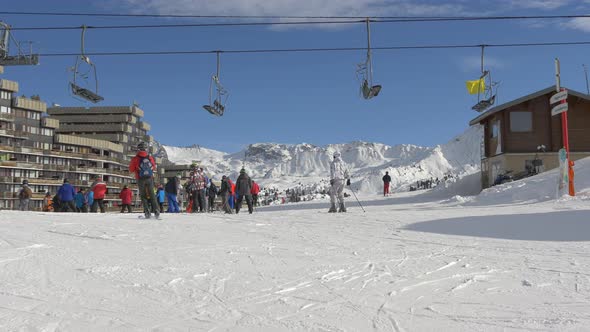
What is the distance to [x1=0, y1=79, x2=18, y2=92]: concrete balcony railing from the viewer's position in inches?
2472

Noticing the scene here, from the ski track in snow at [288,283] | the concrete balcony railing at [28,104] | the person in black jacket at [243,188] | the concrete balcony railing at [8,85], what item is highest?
the concrete balcony railing at [8,85]

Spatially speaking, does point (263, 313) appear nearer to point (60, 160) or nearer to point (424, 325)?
point (424, 325)

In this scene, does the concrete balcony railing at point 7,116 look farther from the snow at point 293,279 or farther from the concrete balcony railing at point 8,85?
the snow at point 293,279

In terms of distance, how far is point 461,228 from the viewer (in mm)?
9828

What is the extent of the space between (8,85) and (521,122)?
2273 inches

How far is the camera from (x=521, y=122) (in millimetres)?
29922

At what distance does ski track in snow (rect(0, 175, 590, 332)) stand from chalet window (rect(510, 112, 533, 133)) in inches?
926

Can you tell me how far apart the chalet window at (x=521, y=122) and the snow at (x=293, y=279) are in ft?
71.9

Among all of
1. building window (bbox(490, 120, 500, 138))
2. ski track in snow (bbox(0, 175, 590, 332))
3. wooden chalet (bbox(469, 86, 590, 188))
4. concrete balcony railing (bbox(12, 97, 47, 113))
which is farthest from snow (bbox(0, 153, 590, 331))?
concrete balcony railing (bbox(12, 97, 47, 113))

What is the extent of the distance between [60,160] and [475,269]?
229 ft

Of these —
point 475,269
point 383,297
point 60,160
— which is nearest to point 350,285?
point 383,297

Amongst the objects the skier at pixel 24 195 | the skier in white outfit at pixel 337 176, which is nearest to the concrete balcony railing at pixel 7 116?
the skier at pixel 24 195

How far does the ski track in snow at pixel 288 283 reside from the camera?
376 centimetres

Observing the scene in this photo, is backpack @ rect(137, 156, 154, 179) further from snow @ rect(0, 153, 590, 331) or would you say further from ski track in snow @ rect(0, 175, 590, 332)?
ski track in snow @ rect(0, 175, 590, 332)
